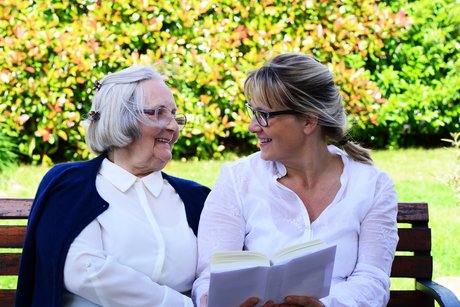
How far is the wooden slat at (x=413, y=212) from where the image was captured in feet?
12.2

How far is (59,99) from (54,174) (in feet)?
13.7

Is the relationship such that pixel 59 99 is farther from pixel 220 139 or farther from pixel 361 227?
pixel 361 227

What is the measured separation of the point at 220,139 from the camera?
8.36m

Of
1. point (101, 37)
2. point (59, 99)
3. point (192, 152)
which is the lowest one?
point (192, 152)

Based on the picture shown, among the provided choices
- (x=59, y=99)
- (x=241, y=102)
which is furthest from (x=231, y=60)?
(x=59, y=99)

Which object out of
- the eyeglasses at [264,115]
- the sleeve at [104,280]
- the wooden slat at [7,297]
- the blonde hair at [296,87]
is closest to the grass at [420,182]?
→ the wooden slat at [7,297]

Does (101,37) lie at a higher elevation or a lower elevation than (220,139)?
higher

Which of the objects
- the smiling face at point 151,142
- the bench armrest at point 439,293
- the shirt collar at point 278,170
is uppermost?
the smiling face at point 151,142

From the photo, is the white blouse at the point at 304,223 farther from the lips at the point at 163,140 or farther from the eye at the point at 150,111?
the eye at the point at 150,111

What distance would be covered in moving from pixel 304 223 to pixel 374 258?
29 cm

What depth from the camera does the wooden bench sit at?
11.9 feet

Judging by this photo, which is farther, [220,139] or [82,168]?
[220,139]

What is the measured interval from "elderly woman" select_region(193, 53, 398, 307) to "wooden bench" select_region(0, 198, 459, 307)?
42 centimetres

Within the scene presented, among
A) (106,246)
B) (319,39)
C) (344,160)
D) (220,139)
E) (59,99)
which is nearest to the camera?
(106,246)
